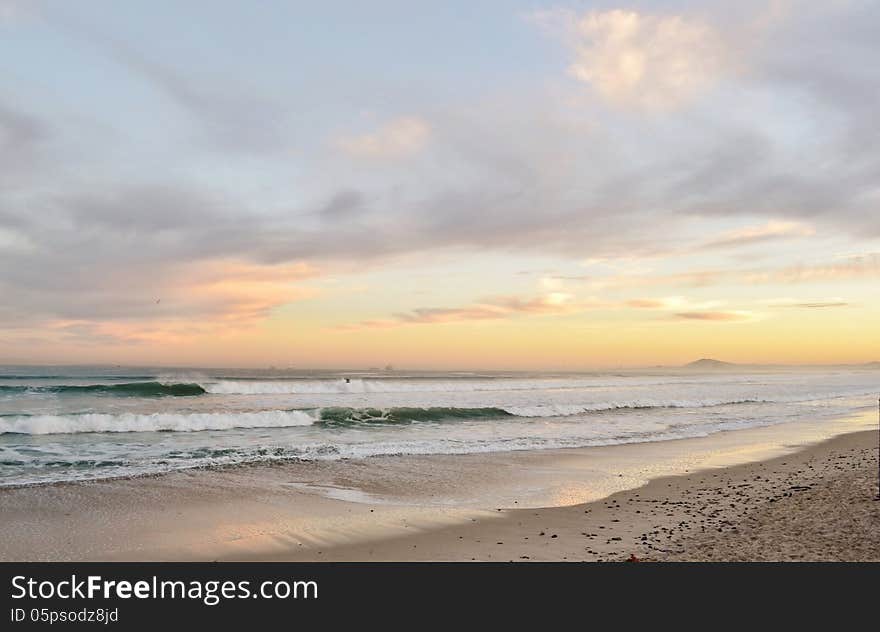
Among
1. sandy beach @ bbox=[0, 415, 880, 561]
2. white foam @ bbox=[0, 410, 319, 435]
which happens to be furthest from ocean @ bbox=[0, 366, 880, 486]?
sandy beach @ bbox=[0, 415, 880, 561]

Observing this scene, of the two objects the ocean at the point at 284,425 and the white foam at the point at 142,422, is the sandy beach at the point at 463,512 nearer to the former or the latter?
the ocean at the point at 284,425

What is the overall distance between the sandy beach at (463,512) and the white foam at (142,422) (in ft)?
32.7

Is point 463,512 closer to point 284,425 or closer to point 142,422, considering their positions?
point 284,425

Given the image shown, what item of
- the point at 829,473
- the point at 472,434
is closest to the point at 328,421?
the point at 472,434

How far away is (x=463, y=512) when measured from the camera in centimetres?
1055

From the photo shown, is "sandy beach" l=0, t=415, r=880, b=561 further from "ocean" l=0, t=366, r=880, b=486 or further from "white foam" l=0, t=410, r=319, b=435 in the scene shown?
"white foam" l=0, t=410, r=319, b=435

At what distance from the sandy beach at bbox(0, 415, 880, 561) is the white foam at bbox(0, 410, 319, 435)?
32.7 feet

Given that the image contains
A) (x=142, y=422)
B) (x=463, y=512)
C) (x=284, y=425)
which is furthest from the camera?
(x=284, y=425)

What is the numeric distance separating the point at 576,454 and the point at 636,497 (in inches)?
251

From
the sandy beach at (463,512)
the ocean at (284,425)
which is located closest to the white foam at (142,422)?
the ocean at (284,425)

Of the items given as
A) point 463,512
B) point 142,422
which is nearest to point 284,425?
point 142,422

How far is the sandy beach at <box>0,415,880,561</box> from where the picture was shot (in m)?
8.03

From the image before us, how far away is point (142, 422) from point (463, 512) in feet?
57.8
